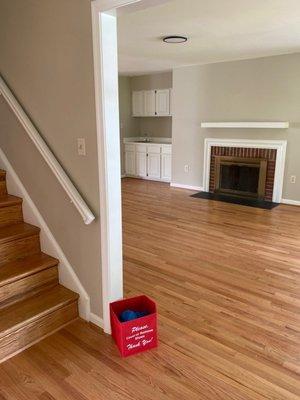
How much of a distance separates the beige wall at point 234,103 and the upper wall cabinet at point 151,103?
709mm

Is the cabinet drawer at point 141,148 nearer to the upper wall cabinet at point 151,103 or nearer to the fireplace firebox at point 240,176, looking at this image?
the upper wall cabinet at point 151,103

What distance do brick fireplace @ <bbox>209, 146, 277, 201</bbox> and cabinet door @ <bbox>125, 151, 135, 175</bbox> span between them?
231 centimetres

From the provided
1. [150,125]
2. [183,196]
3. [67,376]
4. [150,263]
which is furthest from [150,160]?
[67,376]

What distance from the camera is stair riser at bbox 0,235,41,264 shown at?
2227mm

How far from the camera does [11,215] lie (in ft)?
8.19

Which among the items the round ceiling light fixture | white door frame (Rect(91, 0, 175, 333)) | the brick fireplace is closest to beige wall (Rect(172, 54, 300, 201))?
the brick fireplace

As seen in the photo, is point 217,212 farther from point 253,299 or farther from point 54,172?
point 54,172

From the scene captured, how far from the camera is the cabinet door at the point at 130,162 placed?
7641 millimetres

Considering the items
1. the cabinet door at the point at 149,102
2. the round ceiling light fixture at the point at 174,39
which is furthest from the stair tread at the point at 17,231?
the cabinet door at the point at 149,102

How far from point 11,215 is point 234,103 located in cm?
441

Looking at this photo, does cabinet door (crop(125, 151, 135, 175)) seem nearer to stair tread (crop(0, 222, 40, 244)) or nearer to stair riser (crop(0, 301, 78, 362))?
stair tread (crop(0, 222, 40, 244))

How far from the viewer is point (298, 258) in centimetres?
329

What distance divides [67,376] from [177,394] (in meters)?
0.63

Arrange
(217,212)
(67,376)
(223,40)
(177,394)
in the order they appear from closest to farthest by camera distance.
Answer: (177,394), (67,376), (223,40), (217,212)
